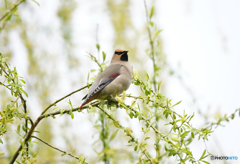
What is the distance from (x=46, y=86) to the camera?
4.29m

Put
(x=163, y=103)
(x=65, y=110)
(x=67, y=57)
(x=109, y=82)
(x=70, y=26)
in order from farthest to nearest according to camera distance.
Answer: (x=70, y=26)
(x=67, y=57)
(x=109, y=82)
(x=65, y=110)
(x=163, y=103)

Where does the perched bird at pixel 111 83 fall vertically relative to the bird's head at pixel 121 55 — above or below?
below

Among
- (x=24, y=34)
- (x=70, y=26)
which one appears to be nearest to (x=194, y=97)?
(x=24, y=34)

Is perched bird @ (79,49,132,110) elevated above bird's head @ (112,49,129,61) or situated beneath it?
situated beneath

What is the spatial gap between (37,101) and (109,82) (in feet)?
4.69

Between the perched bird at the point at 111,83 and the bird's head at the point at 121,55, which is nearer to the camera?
the perched bird at the point at 111,83

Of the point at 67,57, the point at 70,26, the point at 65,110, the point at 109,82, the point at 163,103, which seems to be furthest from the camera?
the point at 70,26

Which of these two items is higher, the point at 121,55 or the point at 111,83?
the point at 121,55

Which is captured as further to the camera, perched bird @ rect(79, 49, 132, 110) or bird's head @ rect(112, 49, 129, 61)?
bird's head @ rect(112, 49, 129, 61)

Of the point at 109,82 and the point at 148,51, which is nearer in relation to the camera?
the point at 148,51

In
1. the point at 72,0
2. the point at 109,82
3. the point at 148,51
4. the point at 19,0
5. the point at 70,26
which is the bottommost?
the point at 109,82

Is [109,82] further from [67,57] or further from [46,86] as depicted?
[67,57]

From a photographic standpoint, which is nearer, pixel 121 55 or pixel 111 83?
pixel 111 83

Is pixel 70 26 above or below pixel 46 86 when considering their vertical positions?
above
